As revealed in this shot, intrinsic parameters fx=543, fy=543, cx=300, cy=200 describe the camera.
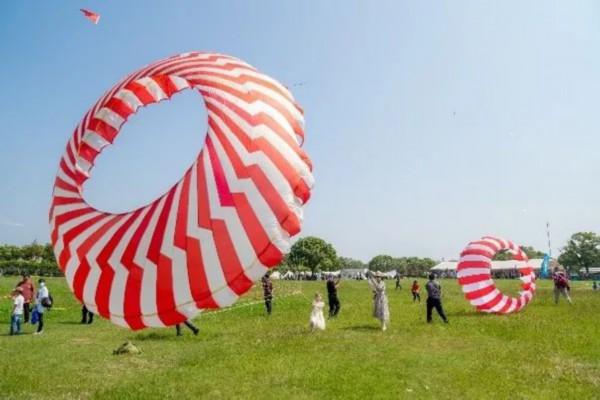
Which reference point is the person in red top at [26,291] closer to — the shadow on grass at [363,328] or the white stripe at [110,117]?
the shadow on grass at [363,328]

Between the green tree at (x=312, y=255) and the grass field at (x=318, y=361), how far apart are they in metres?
98.7

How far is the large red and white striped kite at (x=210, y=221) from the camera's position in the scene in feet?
16.7

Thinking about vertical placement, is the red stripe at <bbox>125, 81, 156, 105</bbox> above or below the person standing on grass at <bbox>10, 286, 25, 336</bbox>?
above

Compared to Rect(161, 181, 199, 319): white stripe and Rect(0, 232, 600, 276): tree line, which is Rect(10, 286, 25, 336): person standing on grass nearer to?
Rect(161, 181, 199, 319): white stripe

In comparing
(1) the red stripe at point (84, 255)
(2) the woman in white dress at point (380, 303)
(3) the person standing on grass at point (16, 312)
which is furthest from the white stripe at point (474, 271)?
(1) the red stripe at point (84, 255)

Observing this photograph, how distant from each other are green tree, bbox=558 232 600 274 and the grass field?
4837 inches

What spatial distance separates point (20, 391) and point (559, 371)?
1160 centimetres

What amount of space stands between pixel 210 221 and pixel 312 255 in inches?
4557

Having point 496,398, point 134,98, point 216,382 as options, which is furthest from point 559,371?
point 134,98

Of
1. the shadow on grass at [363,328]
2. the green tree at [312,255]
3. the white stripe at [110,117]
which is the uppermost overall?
the green tree at [312,255]

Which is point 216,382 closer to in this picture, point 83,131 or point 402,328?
point 83,131

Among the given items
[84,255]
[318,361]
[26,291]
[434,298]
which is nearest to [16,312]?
[26,291]

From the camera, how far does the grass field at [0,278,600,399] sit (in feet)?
35.2

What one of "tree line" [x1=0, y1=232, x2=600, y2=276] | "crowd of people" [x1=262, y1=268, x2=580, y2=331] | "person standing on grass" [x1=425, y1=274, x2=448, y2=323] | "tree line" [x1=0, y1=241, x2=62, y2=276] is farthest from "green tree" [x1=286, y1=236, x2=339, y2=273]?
"person standing on grass" [x1=425, y1=274, x2=448, y2=323]
